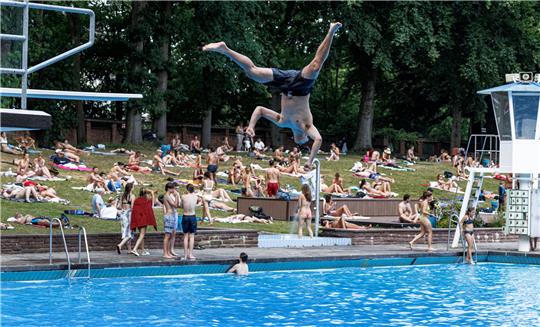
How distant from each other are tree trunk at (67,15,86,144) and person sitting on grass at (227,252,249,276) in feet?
81.3

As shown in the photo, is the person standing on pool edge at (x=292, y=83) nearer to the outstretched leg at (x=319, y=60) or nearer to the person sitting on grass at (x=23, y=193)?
the outstretched leg at (x=319, y=60)

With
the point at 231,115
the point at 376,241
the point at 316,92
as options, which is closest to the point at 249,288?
the point at 376,241

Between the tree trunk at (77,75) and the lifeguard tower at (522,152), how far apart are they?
23227 mm

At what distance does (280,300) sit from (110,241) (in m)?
5.28

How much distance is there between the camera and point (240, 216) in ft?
94.9

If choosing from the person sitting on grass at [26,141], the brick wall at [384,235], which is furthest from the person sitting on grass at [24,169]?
the brick wall at [384,235]

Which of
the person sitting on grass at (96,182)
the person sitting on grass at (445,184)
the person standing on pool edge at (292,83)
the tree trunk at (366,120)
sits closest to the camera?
the person standing on pool edge at (292,83)

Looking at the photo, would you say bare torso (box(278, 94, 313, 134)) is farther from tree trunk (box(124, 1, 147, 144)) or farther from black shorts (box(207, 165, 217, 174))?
tree trunk (box(124, 1, 147, 144))

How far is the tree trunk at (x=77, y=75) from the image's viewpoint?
45294mm

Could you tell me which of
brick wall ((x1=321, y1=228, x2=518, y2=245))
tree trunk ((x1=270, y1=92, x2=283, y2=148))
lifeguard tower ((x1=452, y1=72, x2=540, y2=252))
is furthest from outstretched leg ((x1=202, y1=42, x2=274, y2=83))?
tree trunk ((x1=270, y1=92, x2=283, y2=148))

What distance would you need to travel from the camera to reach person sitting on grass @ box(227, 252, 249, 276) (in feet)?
70.2

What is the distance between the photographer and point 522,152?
26.7 m

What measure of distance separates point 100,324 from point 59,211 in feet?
35.7

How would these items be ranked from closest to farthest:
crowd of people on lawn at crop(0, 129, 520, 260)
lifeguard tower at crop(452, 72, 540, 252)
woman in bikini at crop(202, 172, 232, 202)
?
crowd of people on lawn at crop(0, 129, 520, 260) < lifeguard tower at crop(452, 72, 540, 252) < woman in bikini at crop(202, 172, 232, 202)
